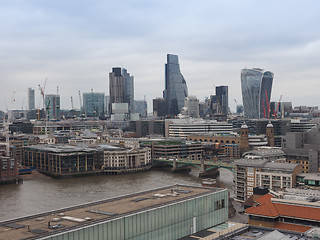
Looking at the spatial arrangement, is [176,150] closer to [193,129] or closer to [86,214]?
[193,129]

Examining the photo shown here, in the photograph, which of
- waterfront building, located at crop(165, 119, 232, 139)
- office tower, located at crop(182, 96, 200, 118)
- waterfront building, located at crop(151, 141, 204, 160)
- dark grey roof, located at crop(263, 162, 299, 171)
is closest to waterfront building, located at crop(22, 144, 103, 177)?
waterfront building, located at crop(151, 141, 204, 160)

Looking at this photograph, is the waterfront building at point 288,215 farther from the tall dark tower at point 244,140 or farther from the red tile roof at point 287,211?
the tall dark tower at point 244,140

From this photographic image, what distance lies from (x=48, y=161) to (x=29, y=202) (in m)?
24.1

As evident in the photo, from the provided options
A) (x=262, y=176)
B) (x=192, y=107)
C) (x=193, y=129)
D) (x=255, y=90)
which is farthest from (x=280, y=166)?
(x=192, y=107)

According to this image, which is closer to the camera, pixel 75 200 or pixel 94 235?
pixel 94 235

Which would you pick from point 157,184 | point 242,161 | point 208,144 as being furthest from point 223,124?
point 242,161

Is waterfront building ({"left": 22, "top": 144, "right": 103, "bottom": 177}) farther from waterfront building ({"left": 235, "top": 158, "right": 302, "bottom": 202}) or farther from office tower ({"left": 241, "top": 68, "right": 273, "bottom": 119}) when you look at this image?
office tower ({"left": 241, "top": 68, "right": 273, "bottom": 119})

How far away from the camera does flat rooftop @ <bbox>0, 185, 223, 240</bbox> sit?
644 inches

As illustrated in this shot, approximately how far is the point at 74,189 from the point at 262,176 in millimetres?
21426

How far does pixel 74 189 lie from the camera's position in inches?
1978

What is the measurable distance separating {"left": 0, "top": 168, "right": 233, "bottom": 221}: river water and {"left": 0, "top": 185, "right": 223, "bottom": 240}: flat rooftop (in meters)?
17.5

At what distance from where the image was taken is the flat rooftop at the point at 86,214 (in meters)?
16.3

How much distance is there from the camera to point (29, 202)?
4178cm

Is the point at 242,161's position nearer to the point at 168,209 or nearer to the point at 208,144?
the point at 168,209
